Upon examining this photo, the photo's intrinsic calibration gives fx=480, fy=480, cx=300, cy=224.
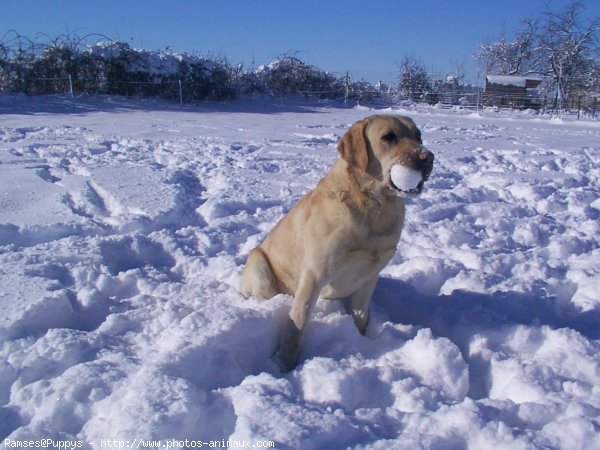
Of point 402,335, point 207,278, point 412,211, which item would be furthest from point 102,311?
point 412,211

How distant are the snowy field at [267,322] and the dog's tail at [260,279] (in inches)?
3.2

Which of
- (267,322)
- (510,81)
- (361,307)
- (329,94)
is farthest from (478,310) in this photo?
(510,81)

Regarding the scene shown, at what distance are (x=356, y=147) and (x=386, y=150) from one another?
162 millimetres

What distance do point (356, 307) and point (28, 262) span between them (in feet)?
7.70

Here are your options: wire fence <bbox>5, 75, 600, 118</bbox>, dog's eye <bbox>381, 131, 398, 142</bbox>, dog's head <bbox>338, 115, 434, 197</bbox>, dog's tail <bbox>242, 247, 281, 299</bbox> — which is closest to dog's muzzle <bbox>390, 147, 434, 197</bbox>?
dog's head <bbox>338, 115, 434, 197</bbox>

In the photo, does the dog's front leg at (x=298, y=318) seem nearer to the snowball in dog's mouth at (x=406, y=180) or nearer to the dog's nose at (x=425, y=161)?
the snowball in dog's mouth at (x=406, y=180)

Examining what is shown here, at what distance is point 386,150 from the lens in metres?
2.54

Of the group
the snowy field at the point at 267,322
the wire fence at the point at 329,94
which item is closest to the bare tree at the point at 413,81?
the wire fence at the point at 329,94

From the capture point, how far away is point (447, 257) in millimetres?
4055

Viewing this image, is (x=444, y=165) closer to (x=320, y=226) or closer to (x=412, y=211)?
(x=412, y=211)

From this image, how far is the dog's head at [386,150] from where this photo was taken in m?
2.38

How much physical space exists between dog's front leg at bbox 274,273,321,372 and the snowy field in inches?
3.2

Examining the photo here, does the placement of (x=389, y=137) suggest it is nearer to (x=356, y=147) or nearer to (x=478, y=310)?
(x=356, y=147)

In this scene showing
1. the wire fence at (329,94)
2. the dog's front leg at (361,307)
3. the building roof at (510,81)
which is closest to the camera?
the dog's front leg at (361,307)
